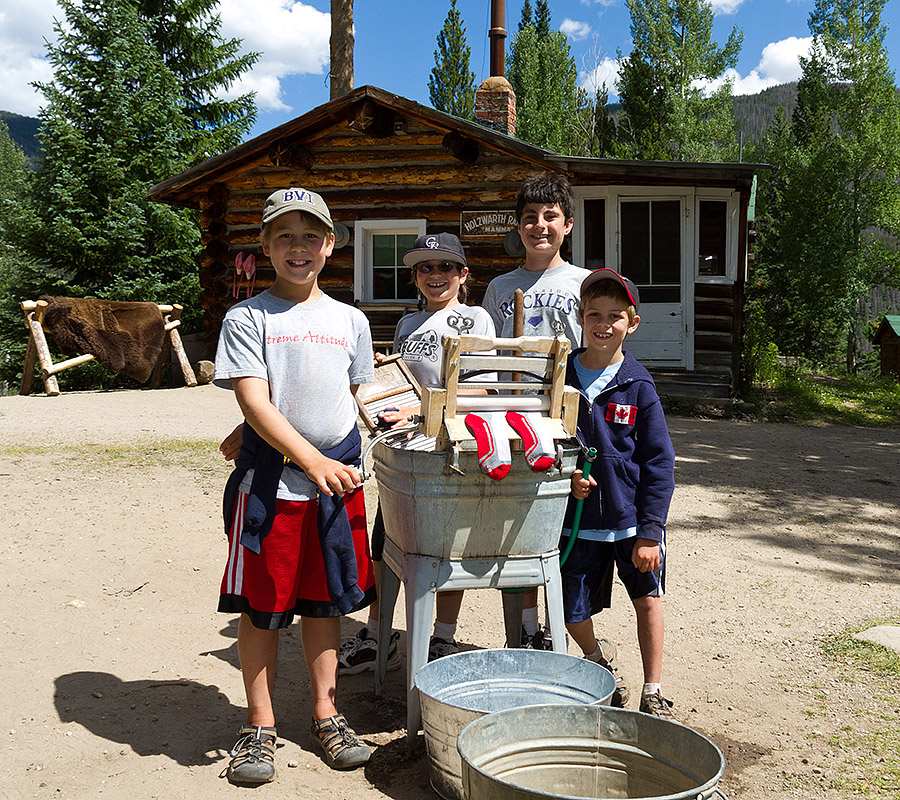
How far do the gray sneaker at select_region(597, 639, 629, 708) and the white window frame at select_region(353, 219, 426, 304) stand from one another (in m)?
8.20

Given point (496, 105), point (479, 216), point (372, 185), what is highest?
point (496, 105)

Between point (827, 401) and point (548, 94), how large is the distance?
24852 millimetres

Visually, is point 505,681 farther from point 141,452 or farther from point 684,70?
point 684,70

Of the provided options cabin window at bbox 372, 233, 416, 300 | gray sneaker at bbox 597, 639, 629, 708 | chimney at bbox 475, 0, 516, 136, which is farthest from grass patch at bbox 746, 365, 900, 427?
gray sneaker at bbox 597, 639, 629, 708

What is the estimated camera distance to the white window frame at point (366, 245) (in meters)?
11.0

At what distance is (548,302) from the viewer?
3121mm

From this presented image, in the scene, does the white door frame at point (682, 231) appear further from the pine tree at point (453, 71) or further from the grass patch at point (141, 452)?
the pine tree at point (453, 71)

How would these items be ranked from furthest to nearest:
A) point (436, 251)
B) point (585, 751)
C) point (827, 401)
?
point (827, 401) < point (436, 251) < point (585, 751)

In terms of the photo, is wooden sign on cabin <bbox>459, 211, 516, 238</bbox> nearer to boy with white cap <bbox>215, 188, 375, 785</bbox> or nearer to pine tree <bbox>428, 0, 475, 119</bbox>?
boy with white cap <bbox>215, 188, 375, 785</bbox>

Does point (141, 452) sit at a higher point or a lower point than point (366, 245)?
lower

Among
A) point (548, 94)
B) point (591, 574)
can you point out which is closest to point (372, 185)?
point (591, 574)

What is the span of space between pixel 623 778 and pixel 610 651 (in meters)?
1.21

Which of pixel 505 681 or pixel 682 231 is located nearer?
pixel 505 681

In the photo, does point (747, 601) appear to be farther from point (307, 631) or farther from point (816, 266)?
point (816, 266)
